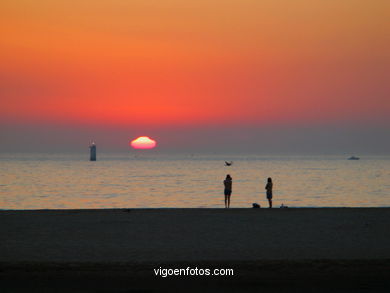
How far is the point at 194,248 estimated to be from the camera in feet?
58.3

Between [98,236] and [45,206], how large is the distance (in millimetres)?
39433

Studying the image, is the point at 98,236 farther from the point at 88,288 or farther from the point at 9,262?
the point at 88,288

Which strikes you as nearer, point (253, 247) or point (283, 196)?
point (253, 247)

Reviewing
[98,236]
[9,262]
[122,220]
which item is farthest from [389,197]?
[9,262]

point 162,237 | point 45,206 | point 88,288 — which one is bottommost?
point 88,288

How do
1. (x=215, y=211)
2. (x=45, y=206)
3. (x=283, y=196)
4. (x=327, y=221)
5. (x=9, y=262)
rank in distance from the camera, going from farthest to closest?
(x=283, y=196) → (x=45, y=206) → (x=215, y=211) → (x=327, y=221) → (x=9, y=262)

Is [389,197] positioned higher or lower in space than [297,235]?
higher

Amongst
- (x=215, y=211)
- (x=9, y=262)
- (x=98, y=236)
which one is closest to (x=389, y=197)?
(x=215, y=211)

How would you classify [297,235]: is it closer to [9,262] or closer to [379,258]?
[379,258]

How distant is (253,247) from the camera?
1803 centimetres

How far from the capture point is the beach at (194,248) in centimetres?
1262

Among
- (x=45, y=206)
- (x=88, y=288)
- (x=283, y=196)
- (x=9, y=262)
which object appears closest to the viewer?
(x=88, y=288)

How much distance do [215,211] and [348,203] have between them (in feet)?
122

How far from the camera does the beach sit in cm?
1262
